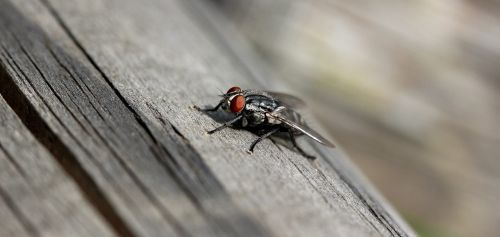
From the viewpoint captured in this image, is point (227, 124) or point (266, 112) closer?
point (227, 124)

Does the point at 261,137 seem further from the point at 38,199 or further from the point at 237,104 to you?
the point at 38,199

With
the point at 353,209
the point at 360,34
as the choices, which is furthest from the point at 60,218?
the point at 360,34

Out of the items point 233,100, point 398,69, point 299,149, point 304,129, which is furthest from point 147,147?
point 398,69

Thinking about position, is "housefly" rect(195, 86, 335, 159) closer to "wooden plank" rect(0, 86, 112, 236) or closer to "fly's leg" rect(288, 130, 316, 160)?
"fly's leg" rect(288, 130, 316, 160)

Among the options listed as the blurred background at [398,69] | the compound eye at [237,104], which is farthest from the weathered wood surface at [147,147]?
the blurred background at [398,69]

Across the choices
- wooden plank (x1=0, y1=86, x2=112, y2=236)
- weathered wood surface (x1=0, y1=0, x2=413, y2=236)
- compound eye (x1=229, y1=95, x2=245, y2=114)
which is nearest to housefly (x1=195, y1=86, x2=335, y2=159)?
compound eye (x1=229, y1=95, x2=245, y2=114)

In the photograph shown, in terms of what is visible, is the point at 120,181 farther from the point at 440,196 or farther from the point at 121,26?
the point at 440,196
